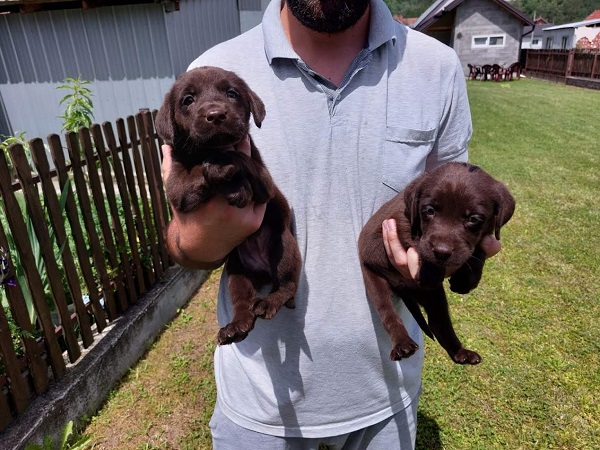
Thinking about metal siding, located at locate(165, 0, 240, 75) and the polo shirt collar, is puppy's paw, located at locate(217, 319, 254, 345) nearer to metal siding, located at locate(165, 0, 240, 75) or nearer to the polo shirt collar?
the polo shirt collar

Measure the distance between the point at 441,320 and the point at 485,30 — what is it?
126ft

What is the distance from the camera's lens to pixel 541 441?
12.3 feet

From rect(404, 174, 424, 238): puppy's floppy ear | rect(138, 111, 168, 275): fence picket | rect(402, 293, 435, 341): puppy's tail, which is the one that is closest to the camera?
rect(404, 174, 424, 238): puppy's floppy ear

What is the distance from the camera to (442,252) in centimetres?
191

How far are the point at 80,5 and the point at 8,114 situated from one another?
2.72 m

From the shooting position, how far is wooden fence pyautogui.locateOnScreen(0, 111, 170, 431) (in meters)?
3.40

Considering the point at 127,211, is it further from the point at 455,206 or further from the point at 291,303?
the point at 455,206

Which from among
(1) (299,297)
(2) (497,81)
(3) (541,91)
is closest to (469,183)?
(1) (299,297)

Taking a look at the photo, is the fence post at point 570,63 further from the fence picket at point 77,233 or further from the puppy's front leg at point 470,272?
the puppy's front leg at point 470,272

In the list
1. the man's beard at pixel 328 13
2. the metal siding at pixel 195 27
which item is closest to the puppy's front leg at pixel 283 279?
the man's beard at pixel 328 13

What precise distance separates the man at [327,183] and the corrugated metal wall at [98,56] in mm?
6649

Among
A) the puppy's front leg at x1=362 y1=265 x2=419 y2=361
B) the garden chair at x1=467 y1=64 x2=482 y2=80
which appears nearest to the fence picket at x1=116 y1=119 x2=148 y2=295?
the puppy's front leg at x1=362 y1=265 x2=419 y2=361

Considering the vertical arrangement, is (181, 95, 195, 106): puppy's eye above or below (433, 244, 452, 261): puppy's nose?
above

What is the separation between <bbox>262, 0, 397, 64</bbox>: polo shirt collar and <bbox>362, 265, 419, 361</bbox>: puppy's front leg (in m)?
0.91
